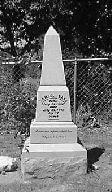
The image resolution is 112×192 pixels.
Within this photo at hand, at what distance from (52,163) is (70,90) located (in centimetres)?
377

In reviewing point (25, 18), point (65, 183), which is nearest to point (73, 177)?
point (65, 183)

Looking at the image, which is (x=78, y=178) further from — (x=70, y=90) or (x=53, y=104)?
(x=70, y=90)

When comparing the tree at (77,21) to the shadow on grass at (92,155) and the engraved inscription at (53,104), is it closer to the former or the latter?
the shadow on grass at (92,155)

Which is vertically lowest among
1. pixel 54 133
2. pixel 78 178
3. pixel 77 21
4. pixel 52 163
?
pixel 78 178

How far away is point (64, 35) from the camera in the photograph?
32.7 feet

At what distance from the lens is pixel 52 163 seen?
476cm

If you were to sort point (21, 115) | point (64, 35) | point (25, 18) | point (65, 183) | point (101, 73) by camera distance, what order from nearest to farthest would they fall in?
1. point (65, 183)
2. point (21, 115)
3. point (101, 73)
4. point (64, 35)
5. point (25, 18)

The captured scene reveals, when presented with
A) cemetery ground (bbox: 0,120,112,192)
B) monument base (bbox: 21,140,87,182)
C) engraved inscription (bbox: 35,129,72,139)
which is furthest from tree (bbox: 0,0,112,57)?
monument base (bbox: 21,140,87,182)

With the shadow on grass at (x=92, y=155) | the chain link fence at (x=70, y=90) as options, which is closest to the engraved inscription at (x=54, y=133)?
the shadow on grass at (x=92, y=155)

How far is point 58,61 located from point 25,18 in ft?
22.0

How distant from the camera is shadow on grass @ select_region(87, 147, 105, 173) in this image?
5.17 meters

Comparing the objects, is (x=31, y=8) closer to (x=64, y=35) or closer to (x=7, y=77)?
(x=64, y=35)

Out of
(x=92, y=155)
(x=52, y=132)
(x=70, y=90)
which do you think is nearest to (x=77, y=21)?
(x=70, y=90)

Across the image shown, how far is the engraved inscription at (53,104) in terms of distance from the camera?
17.0 ft
